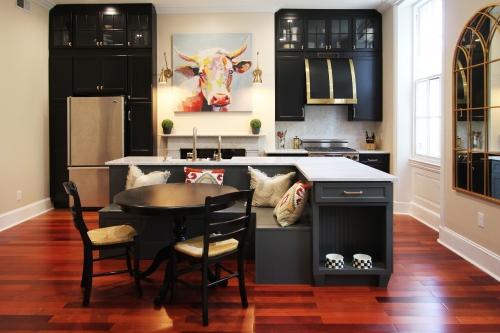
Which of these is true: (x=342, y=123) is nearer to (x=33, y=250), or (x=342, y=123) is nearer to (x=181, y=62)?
(x=181, y=62)

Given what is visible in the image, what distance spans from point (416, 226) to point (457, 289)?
211 cm

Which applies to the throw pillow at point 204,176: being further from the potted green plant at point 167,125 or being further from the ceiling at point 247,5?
the ceiling at point 247,5

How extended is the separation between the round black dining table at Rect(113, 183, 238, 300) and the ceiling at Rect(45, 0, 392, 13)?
3624 mm

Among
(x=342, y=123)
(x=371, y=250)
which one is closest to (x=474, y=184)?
(x=371, y=250)

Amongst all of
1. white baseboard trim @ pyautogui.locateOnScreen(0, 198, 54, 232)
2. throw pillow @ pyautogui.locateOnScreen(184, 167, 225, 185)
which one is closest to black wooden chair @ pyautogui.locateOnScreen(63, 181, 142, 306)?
throw pillow @ pyautogui.locateOnScreen(184, 167, 225, 185)

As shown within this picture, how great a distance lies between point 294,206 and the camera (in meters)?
3.29

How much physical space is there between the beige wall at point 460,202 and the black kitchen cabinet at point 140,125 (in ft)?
12.8

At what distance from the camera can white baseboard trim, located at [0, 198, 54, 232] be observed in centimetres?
517

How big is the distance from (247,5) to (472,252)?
4381 millimetres

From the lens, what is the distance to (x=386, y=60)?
6.35 meters

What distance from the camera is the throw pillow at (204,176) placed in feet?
13.6

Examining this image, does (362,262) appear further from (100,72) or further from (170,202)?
(100,72)

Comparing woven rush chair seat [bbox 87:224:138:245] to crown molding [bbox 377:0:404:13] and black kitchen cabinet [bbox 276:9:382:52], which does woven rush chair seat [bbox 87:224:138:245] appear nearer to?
black kitchen cabinet [bbox 276:9:382:52]

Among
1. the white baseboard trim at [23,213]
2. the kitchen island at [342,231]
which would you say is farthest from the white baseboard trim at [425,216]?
the white baseboard trim at [23,213]
